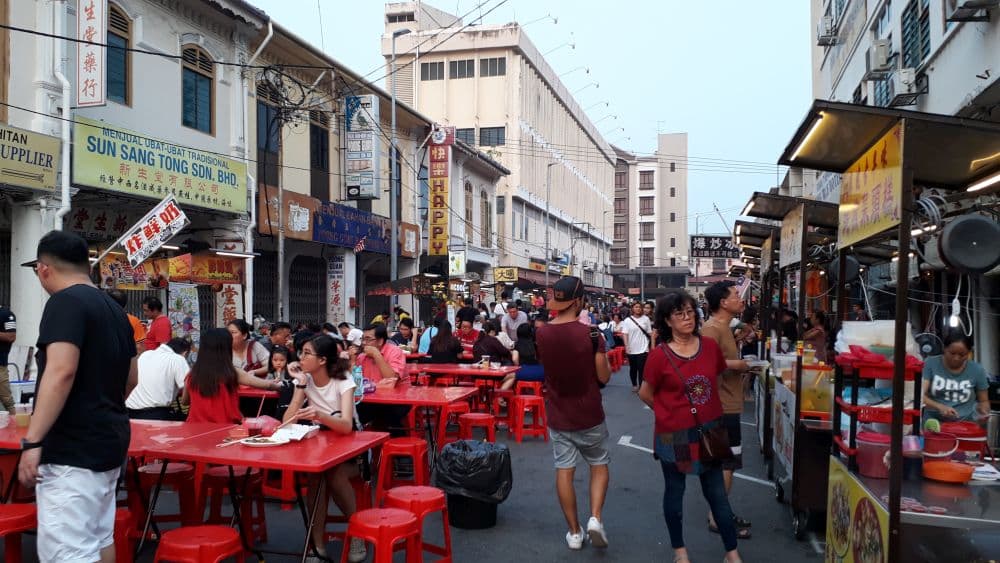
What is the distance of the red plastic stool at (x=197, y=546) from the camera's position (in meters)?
3.68

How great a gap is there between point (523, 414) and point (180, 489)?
5.12 meters

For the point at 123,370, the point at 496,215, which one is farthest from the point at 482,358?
the point at 496,215

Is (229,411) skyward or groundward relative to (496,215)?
groundward

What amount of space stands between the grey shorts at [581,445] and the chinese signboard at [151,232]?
768cm

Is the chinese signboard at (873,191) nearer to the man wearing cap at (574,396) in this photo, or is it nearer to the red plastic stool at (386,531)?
the man wearing cap at (574,396)

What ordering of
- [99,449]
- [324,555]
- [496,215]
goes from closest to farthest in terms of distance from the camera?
[99,449] < [324,555] < [496,215]

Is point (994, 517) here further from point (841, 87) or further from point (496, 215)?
point (496, 215)

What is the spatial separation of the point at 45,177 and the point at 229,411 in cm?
723

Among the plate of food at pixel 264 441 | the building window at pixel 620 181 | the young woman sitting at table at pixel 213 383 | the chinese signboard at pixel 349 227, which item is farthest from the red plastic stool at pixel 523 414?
the building window at pixel 620 181

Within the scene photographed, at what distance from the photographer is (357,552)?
4.98 meters

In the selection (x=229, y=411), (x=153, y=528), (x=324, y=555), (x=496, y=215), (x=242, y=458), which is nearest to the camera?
(x=242, y=458)

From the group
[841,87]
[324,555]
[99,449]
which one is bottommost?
[324,555]

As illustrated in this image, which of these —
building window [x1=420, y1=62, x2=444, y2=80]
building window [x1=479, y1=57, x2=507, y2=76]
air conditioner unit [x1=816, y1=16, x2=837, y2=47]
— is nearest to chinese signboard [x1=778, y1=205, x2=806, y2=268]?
air conditioner unit [x1=816, y1=16, x2=837, y2=47]

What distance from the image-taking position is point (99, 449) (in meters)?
3.39
